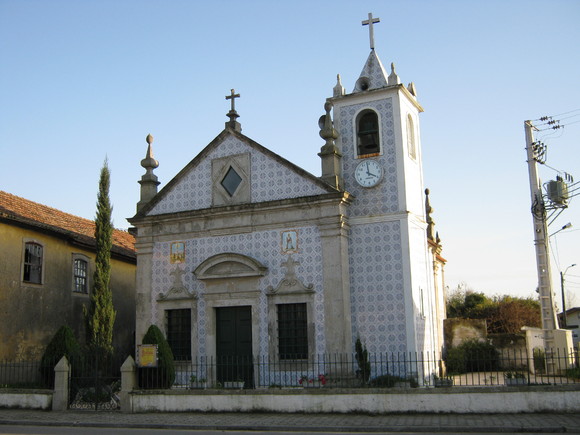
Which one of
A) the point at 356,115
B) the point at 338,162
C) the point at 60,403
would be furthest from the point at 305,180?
the point at 60,403

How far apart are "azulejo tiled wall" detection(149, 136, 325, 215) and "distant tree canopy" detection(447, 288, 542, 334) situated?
25453mm

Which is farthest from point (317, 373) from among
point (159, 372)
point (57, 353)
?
point (57, 353)

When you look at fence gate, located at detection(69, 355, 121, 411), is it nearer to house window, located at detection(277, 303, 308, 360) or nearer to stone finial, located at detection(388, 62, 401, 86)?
house window, located at detection(277, 303, 308, 360)

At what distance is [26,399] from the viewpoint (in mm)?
17734

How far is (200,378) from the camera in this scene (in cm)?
2048

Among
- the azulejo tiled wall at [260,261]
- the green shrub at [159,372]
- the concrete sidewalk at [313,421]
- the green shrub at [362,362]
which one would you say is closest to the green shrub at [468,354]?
the green shrub at [362,362]

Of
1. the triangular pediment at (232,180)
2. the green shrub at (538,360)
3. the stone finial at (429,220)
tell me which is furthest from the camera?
the stone finial at (429,220)

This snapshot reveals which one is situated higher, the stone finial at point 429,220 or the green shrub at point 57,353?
the stone finial at point 429,220

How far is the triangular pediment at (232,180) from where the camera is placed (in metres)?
20.8

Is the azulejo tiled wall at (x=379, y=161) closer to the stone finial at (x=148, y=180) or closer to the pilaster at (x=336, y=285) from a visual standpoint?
the pilaster at (x=336, y=285)

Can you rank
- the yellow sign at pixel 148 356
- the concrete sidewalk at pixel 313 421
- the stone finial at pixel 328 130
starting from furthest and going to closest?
the stone finial at pixel 328 130
the yellow sign at pixel 148 356
the concrete sidewalk at pixel 313 421

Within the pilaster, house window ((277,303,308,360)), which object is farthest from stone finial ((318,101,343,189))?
house window ((277,303,308,360))

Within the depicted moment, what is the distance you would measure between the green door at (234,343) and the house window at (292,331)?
1156 millimetres

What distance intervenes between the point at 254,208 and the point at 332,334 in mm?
4935
